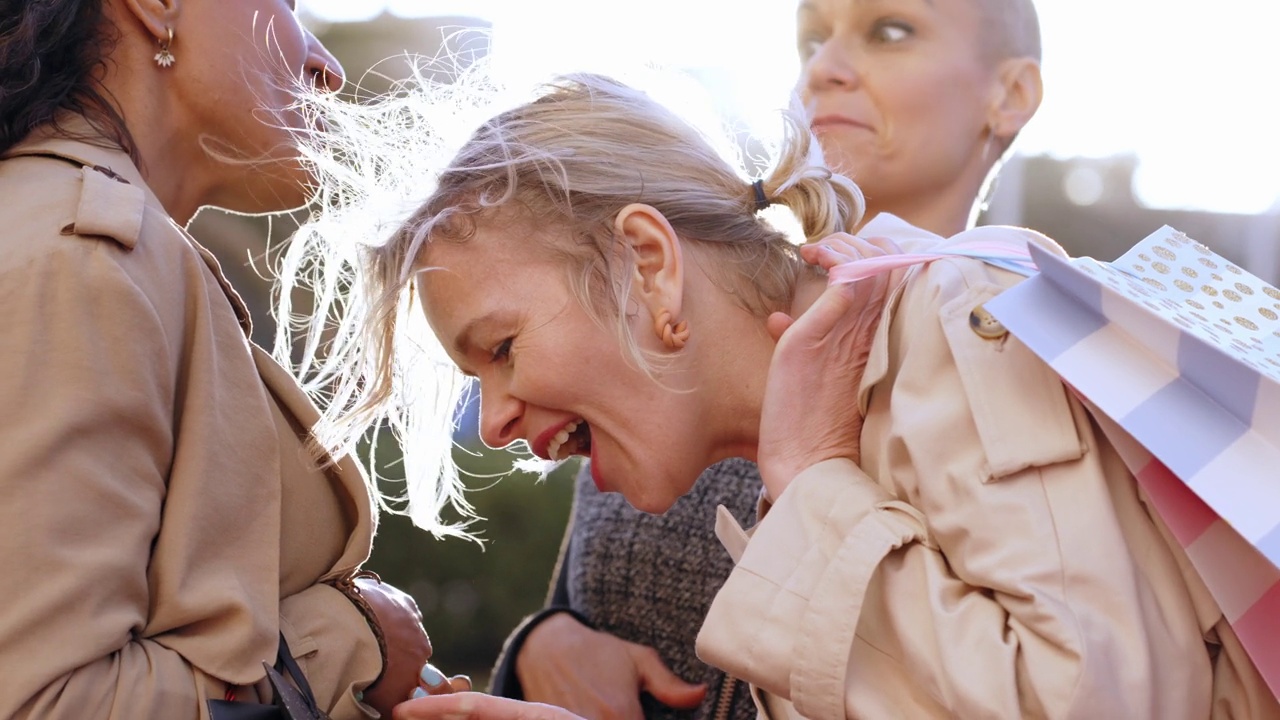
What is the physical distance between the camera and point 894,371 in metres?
1.96

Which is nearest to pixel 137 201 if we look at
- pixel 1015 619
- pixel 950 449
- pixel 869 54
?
pixel 950 449

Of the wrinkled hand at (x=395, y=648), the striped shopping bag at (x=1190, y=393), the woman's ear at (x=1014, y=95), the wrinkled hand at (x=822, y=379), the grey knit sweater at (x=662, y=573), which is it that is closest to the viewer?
the striped shopping bag at (x=1190, y=393)

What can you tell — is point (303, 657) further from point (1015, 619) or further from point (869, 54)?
point (869, 54)

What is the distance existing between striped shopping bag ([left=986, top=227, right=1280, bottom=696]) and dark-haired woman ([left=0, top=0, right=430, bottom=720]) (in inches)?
44.8

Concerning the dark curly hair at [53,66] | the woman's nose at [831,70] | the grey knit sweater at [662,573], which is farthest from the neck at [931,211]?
the dark curly hair at [53,66]

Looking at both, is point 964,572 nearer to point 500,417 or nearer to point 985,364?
point 985,364

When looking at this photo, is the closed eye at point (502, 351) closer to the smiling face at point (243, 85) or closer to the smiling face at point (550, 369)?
the smiling face at point (550, 369)

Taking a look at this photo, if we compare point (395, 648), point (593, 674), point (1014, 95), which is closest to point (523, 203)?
point (395, 648)

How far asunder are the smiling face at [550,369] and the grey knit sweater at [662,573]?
1.67 ft

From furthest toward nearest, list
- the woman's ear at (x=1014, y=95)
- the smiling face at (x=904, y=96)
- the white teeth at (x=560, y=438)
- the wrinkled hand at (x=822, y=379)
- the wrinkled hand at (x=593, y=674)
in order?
the woman's ear at (x=1014, y=95)
the smiling face at (x=904, y=96)
the wrinkled hand at (x=593, y=674)
the white teeth at (x=560, y=438)
the wrinkled hand at (x=822, y=379)

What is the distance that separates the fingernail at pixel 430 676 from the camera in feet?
7.45

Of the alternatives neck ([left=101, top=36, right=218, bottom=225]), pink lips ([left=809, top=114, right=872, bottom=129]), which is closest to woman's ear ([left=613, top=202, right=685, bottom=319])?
neck ([left=101, top=36, right=218, bottom=225])

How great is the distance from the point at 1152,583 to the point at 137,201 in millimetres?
1504

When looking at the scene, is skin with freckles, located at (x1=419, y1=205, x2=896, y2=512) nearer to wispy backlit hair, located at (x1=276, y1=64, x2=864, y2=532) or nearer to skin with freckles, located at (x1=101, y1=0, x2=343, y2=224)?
wispy backlit hair, located at (x1=276, y1=64, x2=864, y2=532)
